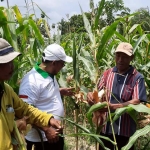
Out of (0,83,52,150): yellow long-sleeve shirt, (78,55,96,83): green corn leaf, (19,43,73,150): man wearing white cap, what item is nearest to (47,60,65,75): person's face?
(19,43,73,150): man wearing white cap

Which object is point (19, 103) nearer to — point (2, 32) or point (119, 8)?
point (2, 32)

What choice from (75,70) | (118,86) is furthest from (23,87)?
(118,86)

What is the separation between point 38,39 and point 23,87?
0.69m

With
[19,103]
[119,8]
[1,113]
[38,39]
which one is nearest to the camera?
[1,113]

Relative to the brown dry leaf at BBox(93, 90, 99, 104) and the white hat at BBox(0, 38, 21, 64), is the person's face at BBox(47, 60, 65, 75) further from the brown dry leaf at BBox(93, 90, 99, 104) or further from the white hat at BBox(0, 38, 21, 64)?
the white hat at BBox(0, 38, 21, 64)

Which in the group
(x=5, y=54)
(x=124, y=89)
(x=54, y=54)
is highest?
(x=5, y=54)

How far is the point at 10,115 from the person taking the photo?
1.35 m

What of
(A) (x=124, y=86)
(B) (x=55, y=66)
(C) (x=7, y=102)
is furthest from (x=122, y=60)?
(C) (x=7, y=102)

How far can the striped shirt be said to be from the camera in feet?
6.60

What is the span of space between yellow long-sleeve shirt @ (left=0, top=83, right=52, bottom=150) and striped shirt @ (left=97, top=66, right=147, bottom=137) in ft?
1.93

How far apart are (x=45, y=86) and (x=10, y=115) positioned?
62cm

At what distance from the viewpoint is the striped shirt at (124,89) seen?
201cm

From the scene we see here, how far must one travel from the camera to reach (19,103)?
152cm

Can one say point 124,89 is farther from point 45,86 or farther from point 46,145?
point 46,145
